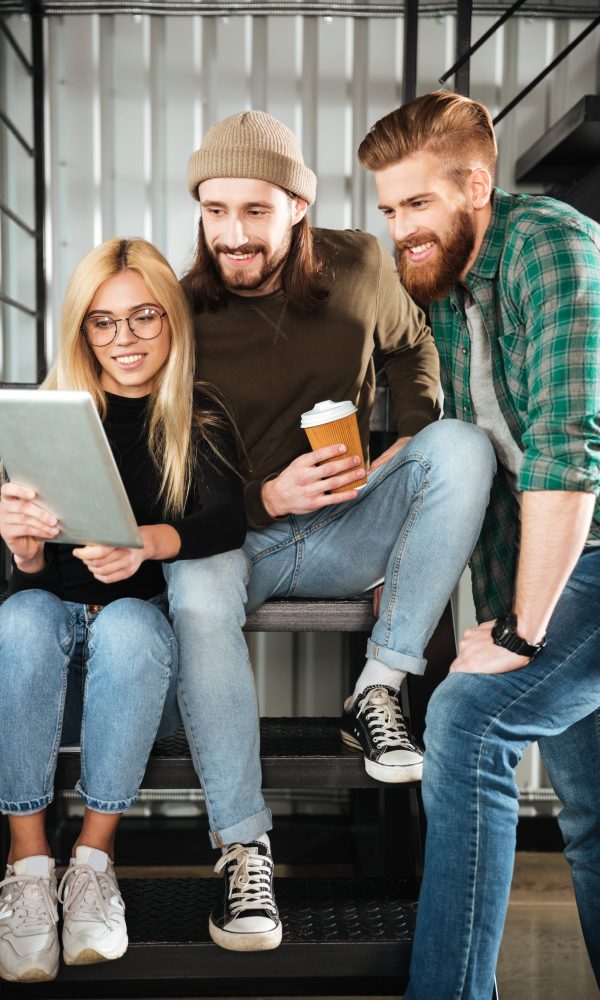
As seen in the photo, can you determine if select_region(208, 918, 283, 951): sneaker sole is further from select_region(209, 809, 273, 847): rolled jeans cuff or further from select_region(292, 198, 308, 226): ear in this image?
select_region(292, 198, 308, 226): ear

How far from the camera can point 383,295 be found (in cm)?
210

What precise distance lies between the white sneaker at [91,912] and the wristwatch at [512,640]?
2.59 feet

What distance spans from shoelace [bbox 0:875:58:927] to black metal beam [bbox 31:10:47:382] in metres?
1.83

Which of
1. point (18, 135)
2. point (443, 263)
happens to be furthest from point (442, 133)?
point (18, 135)

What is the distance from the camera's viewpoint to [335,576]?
188 centimetres

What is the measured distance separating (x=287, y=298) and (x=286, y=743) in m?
0.97

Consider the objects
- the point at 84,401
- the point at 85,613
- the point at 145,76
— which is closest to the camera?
the point at 84,401

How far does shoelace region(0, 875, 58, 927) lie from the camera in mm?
1479

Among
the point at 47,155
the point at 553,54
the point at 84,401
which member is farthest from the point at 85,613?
the point at 553,54

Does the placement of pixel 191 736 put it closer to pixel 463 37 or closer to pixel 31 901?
pixel 31 901

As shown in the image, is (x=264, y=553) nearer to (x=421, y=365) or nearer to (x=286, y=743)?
(x=286, y=743)

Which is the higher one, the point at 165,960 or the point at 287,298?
the point at 287,298

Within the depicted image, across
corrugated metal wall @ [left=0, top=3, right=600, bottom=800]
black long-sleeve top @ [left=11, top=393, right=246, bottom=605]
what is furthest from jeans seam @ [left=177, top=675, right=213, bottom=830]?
corrugated metal wall @ [left=0, top=3, right=600, bottom=800]

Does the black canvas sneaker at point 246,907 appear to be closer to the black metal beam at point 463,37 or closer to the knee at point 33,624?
the knee at point 33,624
